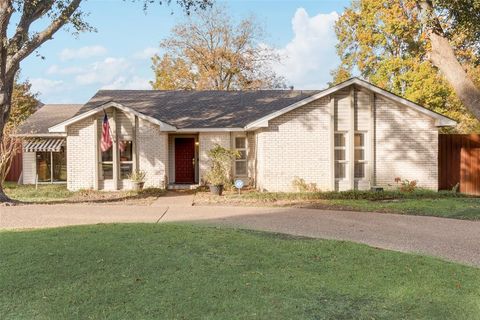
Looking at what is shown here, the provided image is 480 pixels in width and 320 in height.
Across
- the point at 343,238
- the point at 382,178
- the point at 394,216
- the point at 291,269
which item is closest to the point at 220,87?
the point at 382,178

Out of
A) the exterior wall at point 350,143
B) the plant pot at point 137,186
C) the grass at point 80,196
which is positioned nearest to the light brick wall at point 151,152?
the plant pot at point 137,186

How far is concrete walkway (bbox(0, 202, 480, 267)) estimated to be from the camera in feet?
30.3

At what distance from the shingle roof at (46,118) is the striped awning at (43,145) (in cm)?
46

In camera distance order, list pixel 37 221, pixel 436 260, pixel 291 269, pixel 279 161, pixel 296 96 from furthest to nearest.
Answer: pixel 296 96, pixel 279 161, pixel 37 221, pixel 436 260, pixel 291 269

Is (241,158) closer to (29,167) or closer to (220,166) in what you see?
(220,166)

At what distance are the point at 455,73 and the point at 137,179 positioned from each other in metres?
12.5

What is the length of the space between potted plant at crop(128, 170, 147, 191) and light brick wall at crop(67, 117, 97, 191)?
5.86 ft

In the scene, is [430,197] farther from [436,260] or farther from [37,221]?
[37,221]

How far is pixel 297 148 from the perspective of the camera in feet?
59.9

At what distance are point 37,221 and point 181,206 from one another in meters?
4.41

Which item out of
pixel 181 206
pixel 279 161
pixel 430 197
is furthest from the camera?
pixel 279 161

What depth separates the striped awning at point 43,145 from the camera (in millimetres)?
22609

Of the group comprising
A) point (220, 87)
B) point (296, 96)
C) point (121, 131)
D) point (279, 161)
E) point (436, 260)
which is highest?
point (220, 87)

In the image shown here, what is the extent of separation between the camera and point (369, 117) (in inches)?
723
